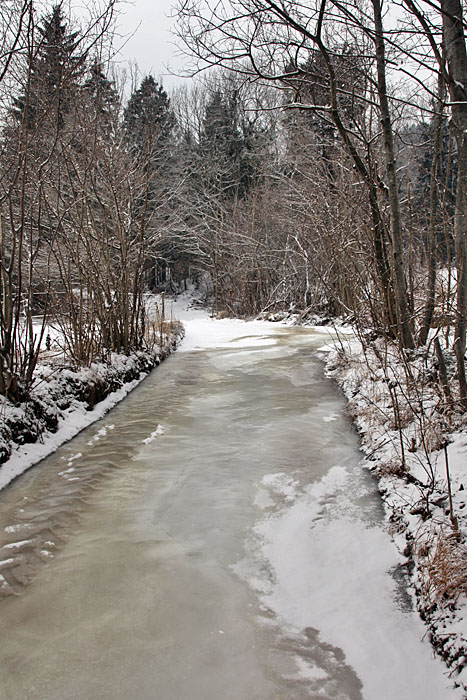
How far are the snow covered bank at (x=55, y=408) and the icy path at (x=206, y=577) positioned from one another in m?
0.21

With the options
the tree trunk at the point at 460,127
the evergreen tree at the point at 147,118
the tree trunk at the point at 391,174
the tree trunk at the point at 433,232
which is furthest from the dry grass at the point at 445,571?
the evergreen tree at the point at 147,118

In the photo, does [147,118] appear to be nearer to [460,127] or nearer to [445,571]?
[460,127]

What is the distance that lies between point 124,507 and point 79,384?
325 centimetres

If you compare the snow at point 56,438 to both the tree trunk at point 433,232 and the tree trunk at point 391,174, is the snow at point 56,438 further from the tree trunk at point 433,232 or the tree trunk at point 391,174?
the tree trunk at point 433,232

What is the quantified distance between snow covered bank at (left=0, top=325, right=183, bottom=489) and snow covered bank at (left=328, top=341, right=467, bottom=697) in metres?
3.61

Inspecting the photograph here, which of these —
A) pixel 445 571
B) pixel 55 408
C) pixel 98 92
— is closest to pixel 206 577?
pixel 445 571

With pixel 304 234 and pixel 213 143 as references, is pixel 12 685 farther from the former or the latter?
pixel 213 143

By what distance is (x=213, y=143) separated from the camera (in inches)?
1255

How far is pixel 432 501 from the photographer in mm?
3512

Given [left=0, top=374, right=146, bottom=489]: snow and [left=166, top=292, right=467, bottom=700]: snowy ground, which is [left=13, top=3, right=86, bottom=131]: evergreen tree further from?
[left=166, top=292, right=467, bottom=700]: snowy ground

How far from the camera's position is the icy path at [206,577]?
8.09 ft

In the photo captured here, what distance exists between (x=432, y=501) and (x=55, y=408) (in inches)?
184

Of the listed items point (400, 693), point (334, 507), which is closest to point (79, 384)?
point (334, 507)

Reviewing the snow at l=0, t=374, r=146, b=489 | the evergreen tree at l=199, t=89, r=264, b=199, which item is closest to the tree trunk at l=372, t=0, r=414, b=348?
the snow at l=0, t=374, r=146, b=489
